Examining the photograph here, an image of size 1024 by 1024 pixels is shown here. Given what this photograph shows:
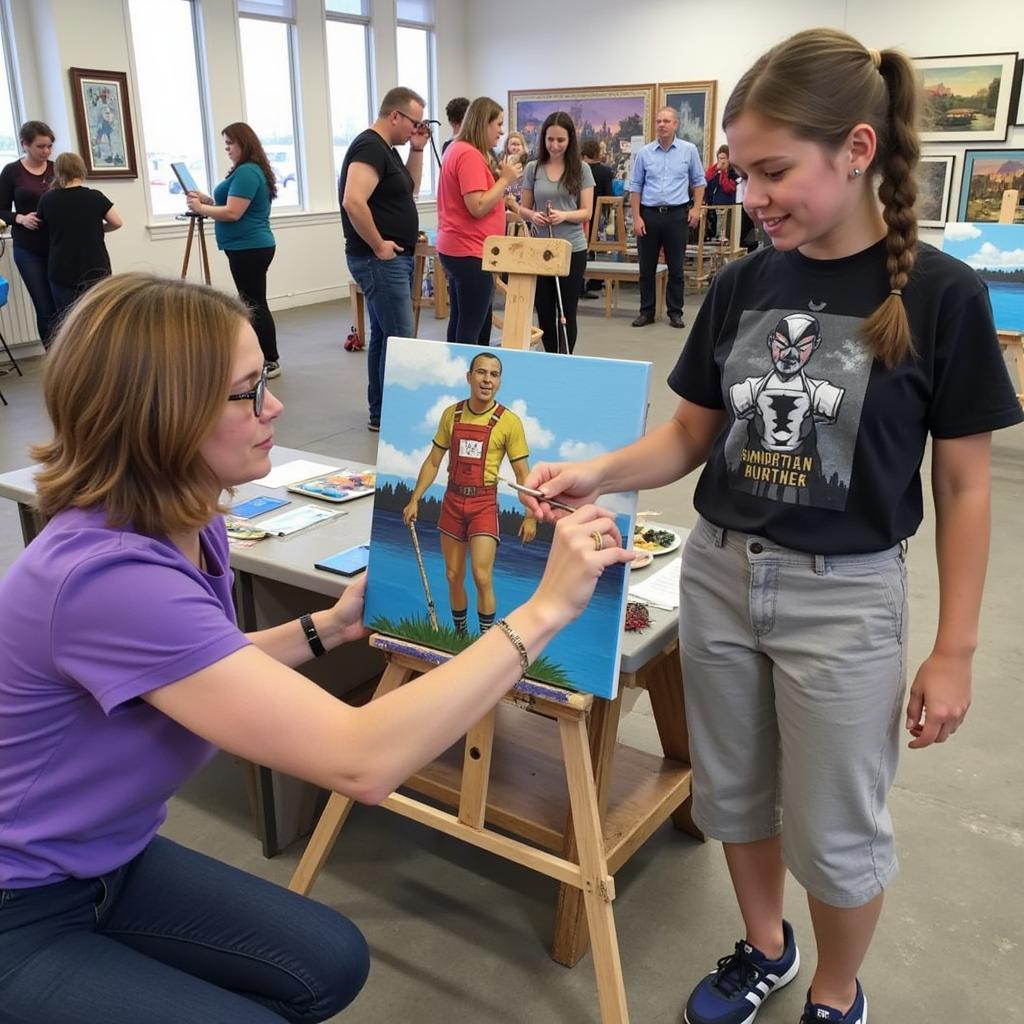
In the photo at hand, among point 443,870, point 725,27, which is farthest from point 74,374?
point 725,27

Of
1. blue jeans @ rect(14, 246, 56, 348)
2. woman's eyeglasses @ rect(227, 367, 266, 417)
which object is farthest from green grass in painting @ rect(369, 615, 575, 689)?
blue jeans @ rect(14, 246, 56, 348)

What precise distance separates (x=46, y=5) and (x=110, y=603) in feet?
22.6

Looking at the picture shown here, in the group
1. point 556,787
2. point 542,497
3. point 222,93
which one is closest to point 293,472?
point 556,787

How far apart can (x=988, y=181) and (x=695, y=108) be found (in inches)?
114

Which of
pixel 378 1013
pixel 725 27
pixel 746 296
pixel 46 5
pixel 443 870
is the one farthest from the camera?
pixel 725 27

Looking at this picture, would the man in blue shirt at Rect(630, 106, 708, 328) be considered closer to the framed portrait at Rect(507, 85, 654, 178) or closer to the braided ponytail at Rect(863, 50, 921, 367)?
the framed portrait at Rect(507, 85, 654, 178)

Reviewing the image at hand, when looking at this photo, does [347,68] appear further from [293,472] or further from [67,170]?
[293,472]

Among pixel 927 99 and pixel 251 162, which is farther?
pixel 251 162

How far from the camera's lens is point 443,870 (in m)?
1.98

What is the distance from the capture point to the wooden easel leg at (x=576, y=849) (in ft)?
5.22

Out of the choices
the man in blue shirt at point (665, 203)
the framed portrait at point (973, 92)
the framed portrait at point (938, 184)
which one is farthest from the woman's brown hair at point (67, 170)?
the framed portrait at point (938, 184)

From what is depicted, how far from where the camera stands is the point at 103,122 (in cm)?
685

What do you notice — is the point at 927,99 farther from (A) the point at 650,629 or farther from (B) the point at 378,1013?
(B) the point at 378,1013

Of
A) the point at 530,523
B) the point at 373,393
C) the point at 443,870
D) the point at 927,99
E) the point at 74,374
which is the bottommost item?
the point at 443,870
